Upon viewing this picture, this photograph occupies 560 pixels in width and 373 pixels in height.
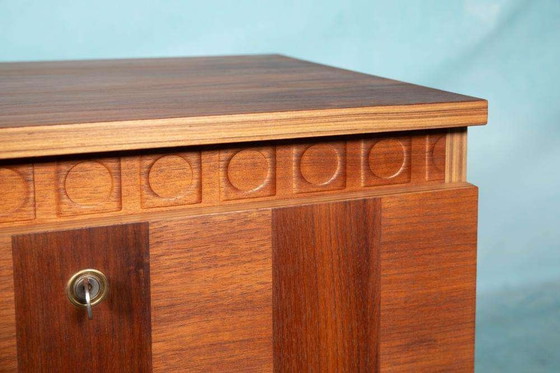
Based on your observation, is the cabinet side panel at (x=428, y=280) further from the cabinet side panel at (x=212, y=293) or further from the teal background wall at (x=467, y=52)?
the teal background wall at (x=467, y=52)

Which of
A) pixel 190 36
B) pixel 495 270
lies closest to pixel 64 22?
pixel 190 36

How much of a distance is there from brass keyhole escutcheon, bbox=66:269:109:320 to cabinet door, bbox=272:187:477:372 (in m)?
0.14

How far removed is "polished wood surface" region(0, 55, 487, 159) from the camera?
76 cm

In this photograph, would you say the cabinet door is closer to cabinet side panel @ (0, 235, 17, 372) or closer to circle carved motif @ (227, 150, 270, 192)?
circle carved motif @ (227, 150, 270, 192)

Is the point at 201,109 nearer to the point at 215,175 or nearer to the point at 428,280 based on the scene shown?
the point at 215,175

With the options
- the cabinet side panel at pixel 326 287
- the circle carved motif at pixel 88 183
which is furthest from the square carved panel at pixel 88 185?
the cabinet side panel at pixel 326 287

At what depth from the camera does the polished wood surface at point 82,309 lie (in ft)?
2.57

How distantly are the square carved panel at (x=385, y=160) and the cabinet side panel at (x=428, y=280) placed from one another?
0.08 feet

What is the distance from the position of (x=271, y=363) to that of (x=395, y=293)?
0.12m

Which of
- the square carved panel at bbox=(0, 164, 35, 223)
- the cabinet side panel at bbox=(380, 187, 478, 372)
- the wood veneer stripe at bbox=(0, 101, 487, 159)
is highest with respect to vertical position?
the wood veneer stripe at bbox=(0, 101, 487, 159)

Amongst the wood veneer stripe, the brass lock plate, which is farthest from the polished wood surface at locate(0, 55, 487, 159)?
the brass lock plate

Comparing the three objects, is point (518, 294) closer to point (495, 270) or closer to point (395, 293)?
point (495, 270)

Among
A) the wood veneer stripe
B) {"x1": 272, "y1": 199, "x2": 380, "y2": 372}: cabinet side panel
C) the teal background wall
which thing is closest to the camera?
the wood veneer stripe

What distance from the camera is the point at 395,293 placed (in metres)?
0.90
